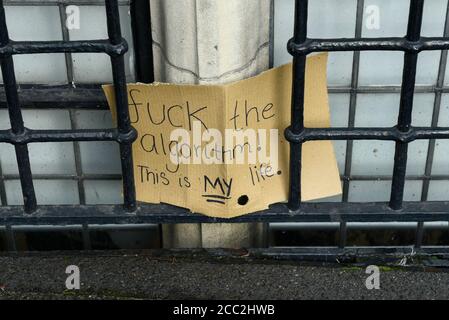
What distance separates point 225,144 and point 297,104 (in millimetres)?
282

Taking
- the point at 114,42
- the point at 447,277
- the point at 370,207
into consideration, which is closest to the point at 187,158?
the point at 114,42

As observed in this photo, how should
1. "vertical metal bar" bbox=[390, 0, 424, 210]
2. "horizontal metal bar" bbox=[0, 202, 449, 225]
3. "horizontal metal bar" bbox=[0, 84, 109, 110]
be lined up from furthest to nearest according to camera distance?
"horizontal metal bar" bbox=[0, 84, 109, 110]
"horizontal metal bar" bbox=[0, 202, 449, 225]
"vertical metal bar" bbox=[390, 0, 424, 210]

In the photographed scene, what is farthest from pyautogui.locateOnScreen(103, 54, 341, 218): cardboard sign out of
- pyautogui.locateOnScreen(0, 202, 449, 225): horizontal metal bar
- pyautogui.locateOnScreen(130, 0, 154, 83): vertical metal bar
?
pyautogui.locateOnScreen(130, 0, 154, 83): vertical metal bar

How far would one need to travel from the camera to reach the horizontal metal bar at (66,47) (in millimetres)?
2027

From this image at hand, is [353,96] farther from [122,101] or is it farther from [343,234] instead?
[122,101]

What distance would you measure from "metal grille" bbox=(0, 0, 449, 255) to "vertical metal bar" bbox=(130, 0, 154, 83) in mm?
224

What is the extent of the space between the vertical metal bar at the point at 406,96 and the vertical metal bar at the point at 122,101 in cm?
82

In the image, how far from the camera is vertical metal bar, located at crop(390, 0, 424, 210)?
6.49 feet

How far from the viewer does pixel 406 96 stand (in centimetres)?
208

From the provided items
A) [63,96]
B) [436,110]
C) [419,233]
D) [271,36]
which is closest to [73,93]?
[63,96]

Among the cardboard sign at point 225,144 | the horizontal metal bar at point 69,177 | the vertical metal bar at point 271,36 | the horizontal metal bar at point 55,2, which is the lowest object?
the horizontal metal bar at point 69,177

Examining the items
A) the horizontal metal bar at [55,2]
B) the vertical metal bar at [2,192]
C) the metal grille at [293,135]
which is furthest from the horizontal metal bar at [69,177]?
the horizontal metal bar at [55,2]

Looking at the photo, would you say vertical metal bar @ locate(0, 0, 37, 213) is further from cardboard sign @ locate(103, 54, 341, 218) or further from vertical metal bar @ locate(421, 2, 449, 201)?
vertical metal bar @ locate(421, 2, 449, 201)

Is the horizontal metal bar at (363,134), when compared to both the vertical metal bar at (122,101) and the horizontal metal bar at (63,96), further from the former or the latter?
the horizontal metal bar at (63,96)
